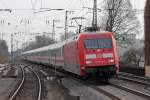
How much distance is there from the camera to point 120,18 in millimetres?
64625

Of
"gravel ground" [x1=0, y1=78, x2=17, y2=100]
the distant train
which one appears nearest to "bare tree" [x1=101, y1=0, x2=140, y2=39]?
"gravel ground" [x1=0, y1=78, x2=17, y2=100]

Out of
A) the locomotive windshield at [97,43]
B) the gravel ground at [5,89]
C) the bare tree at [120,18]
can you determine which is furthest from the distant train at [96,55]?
the bare tree at [120,18]

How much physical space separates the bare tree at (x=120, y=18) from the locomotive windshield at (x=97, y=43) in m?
36.4

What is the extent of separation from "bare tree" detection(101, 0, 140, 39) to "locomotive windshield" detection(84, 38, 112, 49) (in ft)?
120

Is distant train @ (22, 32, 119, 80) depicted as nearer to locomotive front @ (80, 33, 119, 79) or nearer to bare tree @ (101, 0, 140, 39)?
locomotive front @ (80, 33, 119, 79)

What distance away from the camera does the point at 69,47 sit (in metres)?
30.5

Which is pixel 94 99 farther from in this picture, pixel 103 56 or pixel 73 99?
pixel 103 56

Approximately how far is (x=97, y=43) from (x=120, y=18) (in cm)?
3912

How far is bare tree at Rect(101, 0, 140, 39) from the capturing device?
63.8 metres

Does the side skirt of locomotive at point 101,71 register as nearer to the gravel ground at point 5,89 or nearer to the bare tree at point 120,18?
the gravel ground at point 5,89

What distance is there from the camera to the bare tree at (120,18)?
209ft

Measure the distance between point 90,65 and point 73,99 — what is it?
7.60 metres

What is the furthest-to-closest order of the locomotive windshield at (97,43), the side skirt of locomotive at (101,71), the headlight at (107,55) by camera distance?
the locomotive windshield at (97,43)
the headlight at (107,55)
the side skirt of locomotive at (101,71)

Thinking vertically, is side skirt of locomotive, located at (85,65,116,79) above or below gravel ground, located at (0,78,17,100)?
above
